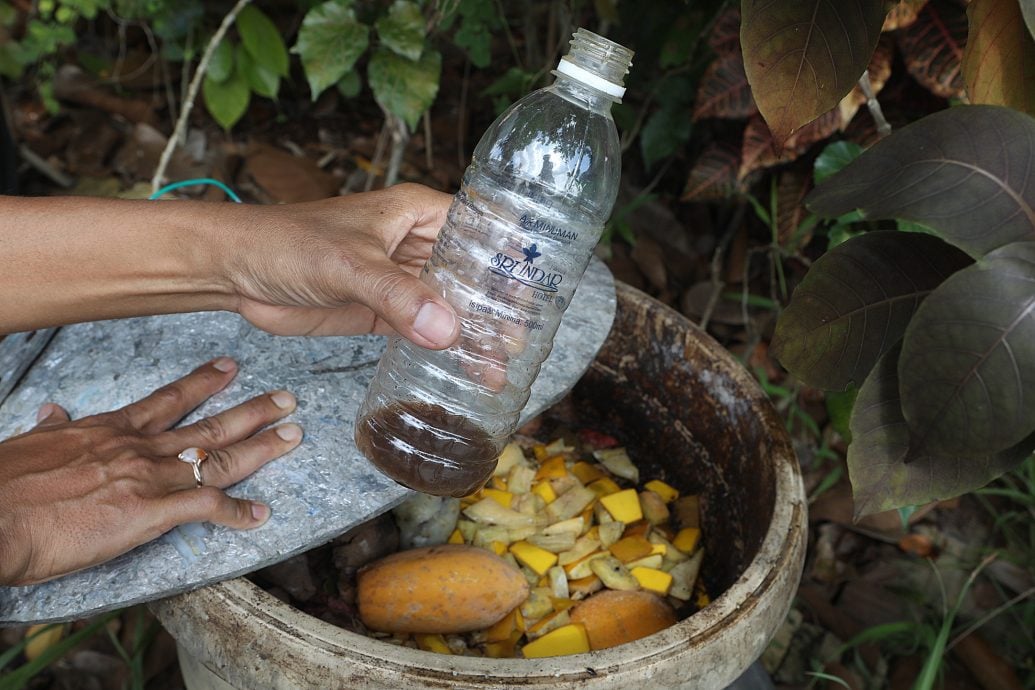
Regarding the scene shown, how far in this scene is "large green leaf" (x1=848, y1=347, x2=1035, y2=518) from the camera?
3.59 ft

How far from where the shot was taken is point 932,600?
2203 mm

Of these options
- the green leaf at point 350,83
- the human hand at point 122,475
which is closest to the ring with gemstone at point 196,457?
the human hand at point 122,475

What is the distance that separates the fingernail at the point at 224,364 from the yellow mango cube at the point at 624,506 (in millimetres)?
704

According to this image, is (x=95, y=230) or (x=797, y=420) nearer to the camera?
(x=95, y=230)

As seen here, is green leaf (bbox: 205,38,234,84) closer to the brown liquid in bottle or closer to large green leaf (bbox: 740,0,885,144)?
the brown liquid in bottle

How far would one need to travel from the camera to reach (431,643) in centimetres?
149

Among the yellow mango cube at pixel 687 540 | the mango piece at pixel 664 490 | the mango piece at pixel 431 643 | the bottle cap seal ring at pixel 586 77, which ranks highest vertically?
the bottle cap seal ring at pixel 586 77

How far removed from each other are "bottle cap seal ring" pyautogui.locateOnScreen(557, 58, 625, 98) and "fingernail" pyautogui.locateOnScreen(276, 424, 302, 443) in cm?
63

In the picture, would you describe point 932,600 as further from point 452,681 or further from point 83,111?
point 83,111

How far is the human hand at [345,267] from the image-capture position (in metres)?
1.13

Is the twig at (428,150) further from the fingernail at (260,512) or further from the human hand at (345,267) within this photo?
the fingernail at (260,512)

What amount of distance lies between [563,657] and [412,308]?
0.45 meters

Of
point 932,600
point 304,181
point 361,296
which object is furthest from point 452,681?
point 304,181

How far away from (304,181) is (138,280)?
57.6 inches
